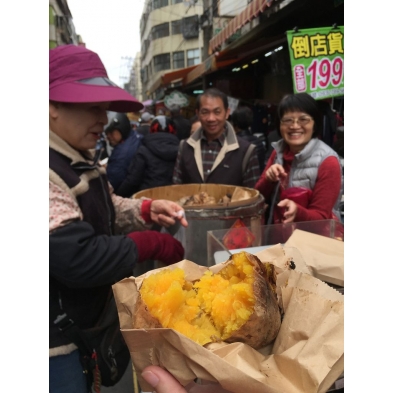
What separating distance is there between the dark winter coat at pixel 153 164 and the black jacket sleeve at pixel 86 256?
248 centimetres

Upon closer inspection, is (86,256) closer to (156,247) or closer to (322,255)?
(156,247)

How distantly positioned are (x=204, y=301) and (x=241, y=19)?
5.20 meters

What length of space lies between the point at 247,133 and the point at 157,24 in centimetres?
325

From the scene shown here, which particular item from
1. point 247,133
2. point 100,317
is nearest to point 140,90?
point 247,133

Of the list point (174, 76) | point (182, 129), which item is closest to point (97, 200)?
point (182, 129)

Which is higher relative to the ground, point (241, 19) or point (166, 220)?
point (241, 19)

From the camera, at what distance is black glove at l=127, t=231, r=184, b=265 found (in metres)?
1.68

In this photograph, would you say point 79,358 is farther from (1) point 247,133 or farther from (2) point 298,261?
(1) point 247,133

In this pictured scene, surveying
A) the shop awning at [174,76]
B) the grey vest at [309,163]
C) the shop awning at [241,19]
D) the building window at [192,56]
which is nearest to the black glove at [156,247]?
the grey vest at [309,163]

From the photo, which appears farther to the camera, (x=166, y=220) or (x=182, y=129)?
(x=182, y=129)

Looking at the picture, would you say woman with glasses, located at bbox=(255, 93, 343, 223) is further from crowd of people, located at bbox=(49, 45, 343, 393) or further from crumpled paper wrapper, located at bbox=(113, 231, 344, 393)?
crumpled paper wrapper, located at bbox=(113, 231, 344, 393)

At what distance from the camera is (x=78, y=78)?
160 cm

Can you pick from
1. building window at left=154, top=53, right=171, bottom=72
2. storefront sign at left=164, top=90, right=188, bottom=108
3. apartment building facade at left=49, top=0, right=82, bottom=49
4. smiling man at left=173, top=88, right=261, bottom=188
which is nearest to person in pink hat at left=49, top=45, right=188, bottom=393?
apartment building facade at left=49, top=0, right=82, bottom=49
